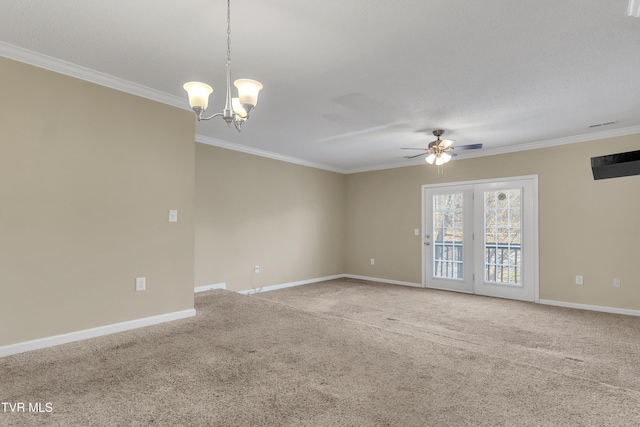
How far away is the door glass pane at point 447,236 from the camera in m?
6.02

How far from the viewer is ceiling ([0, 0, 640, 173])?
2062 mm

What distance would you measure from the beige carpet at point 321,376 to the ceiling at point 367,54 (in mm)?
2302

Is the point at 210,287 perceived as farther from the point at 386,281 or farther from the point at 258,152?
the point at 386,281

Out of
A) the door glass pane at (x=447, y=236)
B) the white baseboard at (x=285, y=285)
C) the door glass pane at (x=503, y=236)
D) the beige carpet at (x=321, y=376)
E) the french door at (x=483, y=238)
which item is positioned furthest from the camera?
the door glass pane at (x=447, y=236)

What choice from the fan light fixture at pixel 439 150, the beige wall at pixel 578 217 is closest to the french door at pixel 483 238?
the beige wall at pixel 578 217

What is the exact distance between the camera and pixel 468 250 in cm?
589

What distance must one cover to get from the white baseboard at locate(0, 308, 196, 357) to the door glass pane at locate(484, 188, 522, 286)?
4.70m

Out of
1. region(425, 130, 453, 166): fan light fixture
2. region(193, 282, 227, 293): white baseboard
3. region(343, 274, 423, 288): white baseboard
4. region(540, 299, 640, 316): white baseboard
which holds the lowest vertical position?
region(343, 274, 423, 288): white baseboard

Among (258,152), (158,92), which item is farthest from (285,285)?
(158,92)

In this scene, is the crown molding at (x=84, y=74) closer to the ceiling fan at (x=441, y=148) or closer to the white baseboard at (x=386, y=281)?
the ceiling fan at (x=441, y=148)

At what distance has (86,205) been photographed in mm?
2943

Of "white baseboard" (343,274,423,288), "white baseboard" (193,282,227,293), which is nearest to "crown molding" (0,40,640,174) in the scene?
"white baseboard" (193,282,227,293)

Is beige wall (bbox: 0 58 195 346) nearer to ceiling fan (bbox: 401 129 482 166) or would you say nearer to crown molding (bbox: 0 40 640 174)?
crown molding (bbox: 0 40 640 174)

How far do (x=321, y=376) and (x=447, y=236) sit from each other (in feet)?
15.0
